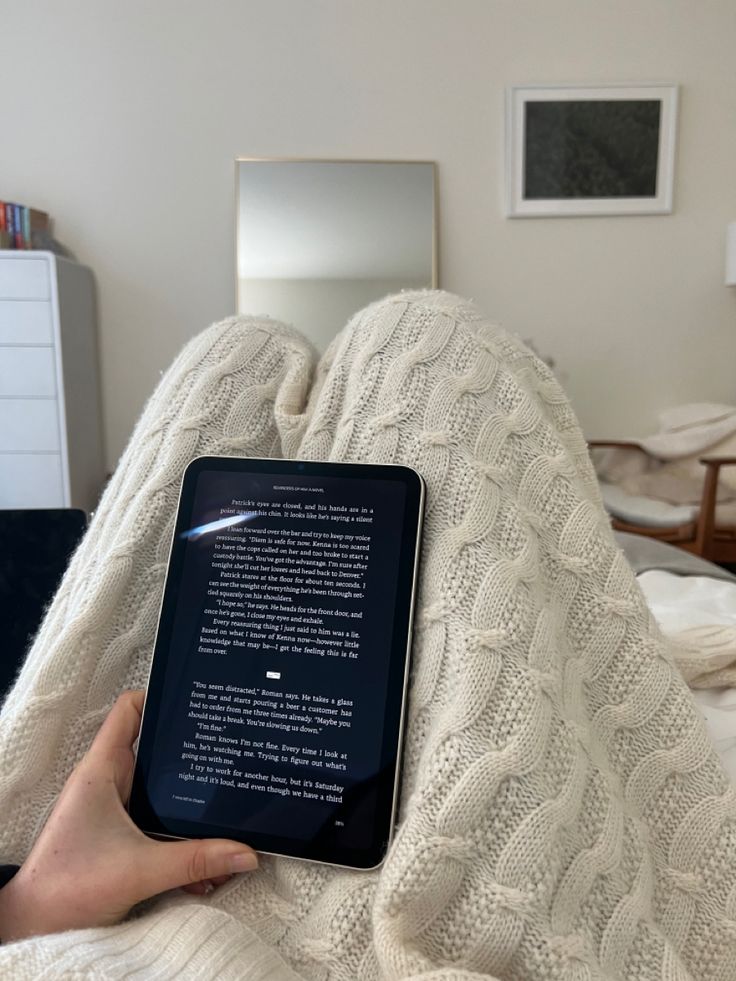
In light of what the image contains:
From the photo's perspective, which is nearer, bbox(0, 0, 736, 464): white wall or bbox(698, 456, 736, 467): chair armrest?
bbox(698, 456, 736, 467): chair armrest

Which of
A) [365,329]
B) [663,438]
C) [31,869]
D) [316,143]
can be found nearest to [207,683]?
[31,869]

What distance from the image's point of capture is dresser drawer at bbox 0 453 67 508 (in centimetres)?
236

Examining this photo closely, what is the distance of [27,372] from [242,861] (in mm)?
2201

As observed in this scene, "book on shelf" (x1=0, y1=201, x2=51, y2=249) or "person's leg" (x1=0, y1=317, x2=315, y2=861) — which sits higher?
"book on shelf" (x1=0, y1=201, x2=51, y2=249)

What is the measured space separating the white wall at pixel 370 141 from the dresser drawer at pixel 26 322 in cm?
43

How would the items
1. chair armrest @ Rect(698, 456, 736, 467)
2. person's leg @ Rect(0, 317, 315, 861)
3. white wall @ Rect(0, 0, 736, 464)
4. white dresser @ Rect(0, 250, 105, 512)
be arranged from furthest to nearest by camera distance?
white wall @ Rect(0, 0, 736, 464)
white dresser @ Rect(0, 250, 105, 512)
chair armrest @ Rect(698, 456, 736, 467)
person's leg @ Rect(0, 317, 315, 861)

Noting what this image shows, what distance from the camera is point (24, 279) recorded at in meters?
2.25

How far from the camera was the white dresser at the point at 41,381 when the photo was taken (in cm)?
226

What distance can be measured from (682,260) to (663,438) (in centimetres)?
71

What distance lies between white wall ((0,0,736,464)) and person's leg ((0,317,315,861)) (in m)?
2.23

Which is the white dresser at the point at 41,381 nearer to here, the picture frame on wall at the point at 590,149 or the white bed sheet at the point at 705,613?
the picture frame on wall at the point at 590,149

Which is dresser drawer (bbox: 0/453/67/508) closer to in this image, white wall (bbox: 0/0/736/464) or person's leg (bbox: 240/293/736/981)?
white wall (bbox: 0/0/736/464)

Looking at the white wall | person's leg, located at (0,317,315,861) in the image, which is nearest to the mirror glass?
the white wall

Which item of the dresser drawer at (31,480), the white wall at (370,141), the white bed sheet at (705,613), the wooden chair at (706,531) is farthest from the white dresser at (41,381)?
the white bed sheet at (705,613)
